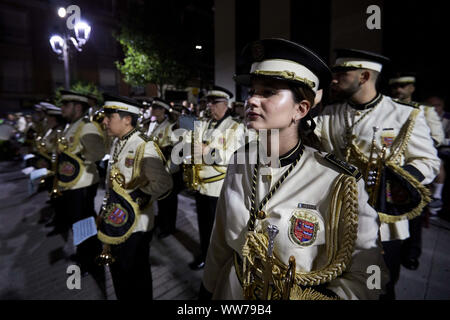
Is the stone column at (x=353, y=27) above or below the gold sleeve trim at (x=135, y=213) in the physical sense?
above

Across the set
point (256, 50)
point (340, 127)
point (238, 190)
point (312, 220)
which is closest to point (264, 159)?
point (238, 190)

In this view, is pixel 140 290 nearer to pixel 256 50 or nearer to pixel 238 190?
pixel 238 190

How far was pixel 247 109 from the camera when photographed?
1309mm

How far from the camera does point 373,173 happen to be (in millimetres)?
2113

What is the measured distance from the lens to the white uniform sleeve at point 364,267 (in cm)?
110

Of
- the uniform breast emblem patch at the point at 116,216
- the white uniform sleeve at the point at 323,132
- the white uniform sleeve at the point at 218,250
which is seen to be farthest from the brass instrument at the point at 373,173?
the uniform breast emblem patch at the point at 116,216

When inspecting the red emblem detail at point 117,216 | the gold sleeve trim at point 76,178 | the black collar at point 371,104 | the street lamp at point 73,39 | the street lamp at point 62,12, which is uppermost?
the street lamp at point 62,12

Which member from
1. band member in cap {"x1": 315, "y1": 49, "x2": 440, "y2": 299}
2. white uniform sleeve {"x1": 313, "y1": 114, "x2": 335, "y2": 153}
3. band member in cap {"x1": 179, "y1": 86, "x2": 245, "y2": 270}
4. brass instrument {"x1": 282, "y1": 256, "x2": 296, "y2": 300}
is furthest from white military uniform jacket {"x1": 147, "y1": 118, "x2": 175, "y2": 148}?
brass instrument {"x1": 282, "y1": 256, "x2": 296, "y2": 300}

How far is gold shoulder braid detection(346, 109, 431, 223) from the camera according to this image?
201 cm

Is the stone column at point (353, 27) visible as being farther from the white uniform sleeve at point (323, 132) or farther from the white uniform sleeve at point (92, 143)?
the white uniform sleeve at point (92, 143)

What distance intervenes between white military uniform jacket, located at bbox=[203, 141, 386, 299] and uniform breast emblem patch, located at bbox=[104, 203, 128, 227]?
1.34 metres

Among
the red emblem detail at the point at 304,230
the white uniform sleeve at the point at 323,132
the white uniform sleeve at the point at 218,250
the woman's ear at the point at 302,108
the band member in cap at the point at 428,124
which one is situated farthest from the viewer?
the band member in cap at the point at 428,124

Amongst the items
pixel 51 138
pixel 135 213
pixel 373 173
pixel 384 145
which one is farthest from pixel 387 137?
pixel 51 138

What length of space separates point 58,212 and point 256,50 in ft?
18.9
